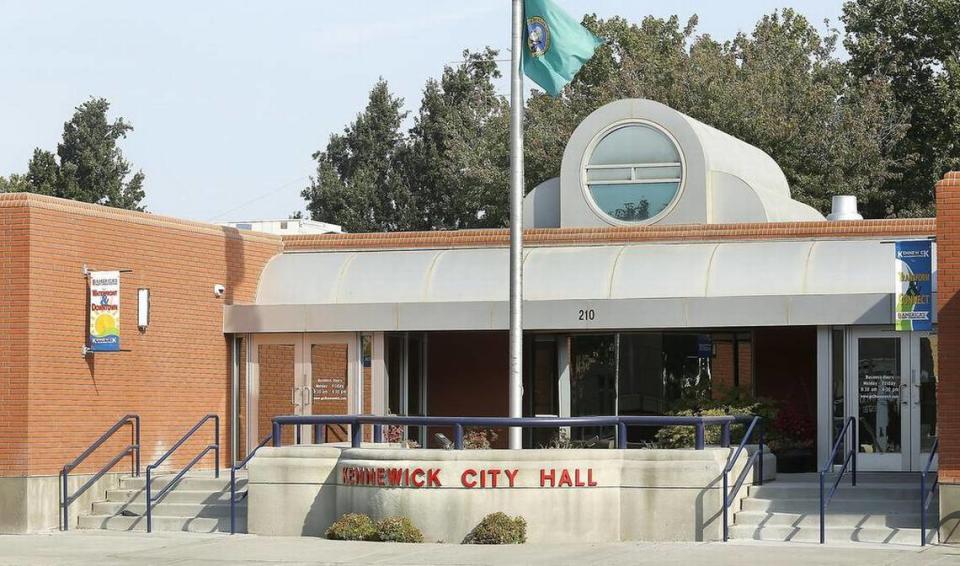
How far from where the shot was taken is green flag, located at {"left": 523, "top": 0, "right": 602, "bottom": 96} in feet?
73.1

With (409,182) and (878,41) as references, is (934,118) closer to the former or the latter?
(878,41)

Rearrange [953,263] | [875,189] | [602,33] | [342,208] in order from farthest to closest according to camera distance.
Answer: [342,208]
[602,33]
[875,189]
[953,263]

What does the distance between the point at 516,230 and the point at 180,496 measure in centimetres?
665

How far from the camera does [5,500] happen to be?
22766 millimetres

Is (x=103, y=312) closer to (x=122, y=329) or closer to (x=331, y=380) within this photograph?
(x=122, y=329)

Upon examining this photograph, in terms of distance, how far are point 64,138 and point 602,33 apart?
71.2ft

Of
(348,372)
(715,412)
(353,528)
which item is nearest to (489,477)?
(353,528)

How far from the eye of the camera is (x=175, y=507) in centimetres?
2344

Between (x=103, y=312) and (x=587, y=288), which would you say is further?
(x=587, y=288)

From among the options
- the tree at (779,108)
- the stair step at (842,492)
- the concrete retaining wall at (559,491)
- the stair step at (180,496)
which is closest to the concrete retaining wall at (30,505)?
the stair step at (180,496)

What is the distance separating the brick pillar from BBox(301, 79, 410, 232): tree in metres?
47.6

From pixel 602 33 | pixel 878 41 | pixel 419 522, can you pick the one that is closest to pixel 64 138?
pixel 602 33

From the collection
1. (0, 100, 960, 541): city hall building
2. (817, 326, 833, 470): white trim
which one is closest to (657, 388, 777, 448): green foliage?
(0, 100, 960, 541): city hall building

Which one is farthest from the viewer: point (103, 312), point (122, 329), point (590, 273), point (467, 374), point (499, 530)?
point (467, 374)
